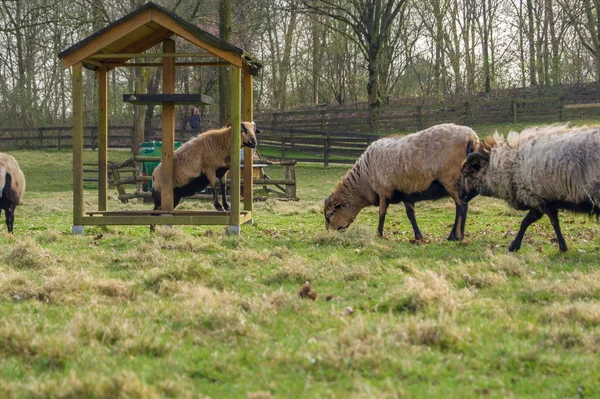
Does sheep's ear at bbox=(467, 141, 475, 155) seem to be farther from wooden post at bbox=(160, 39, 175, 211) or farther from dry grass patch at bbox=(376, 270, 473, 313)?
wooden post at bbox=(160, 39, 175, 211)

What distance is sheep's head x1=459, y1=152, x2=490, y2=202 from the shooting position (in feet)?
33.0

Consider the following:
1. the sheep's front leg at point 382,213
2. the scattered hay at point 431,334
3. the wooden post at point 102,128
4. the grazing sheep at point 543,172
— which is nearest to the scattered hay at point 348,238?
the sheep's front leg at point 382,213

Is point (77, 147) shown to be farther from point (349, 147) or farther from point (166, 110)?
point (349, 147)

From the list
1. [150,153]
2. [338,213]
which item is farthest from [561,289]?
[150,153]

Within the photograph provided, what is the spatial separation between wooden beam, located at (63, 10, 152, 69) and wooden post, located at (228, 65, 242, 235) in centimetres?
158

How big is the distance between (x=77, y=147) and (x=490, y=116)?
30505 mm

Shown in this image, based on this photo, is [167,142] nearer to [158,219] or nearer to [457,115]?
[158,219]

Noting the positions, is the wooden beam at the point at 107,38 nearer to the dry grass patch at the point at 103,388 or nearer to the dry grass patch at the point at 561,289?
the dry grass patch at the point at 561,289

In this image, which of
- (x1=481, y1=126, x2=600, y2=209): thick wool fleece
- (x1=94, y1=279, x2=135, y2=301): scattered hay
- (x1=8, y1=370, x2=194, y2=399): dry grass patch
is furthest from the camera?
(x1=481, y1=126, x2=600, y2=209): thick wool fleece

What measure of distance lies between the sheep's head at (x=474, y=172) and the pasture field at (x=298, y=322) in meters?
1.04

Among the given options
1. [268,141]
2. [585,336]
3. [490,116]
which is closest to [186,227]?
[585,336]

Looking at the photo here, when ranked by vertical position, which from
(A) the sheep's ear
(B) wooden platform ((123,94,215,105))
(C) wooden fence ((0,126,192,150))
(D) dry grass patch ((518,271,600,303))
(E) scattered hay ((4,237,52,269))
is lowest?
(D) dry grass patch ((518,271,600,303))

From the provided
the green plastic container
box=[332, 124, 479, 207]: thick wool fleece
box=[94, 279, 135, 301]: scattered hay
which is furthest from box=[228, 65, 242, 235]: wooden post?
the green plastic container

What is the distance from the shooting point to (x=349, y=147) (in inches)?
1358
